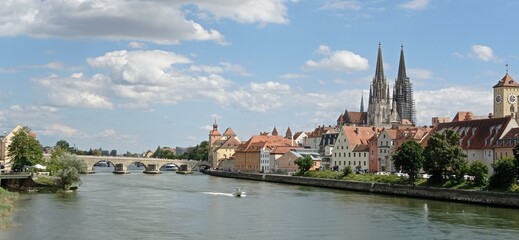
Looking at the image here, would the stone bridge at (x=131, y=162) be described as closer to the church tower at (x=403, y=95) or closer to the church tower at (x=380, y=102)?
the church tower at (x=380, y=102)

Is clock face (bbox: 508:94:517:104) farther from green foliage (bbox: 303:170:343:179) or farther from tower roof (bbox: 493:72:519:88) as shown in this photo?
green foliage (bbox: 303:170:343:179)

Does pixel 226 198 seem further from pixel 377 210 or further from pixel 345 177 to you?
pixel 345 177

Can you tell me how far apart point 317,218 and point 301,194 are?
2283 centimetres

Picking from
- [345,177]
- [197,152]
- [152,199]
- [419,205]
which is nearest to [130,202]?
[152,199]

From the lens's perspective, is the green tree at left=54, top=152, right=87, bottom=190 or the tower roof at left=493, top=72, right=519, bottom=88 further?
the tower roof at left=493, top=72, right=519, bottom=88

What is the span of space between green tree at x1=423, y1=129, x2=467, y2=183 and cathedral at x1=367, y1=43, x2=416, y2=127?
95519 mm

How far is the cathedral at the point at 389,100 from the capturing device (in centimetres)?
16200

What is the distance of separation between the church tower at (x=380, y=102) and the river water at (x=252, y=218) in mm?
102694

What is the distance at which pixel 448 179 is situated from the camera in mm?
61688

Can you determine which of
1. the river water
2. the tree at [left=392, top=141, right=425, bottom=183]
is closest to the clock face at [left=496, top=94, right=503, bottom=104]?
the tree at [left=392, top=141, right=425, bottom=183]

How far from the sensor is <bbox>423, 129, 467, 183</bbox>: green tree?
200 feet

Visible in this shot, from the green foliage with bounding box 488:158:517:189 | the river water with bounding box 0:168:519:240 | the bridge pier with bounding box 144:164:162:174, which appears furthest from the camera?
the bridge pier with bounding box 144:164:162:174

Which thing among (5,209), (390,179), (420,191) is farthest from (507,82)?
(5,209)

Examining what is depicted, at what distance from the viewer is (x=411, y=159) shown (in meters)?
64.9
